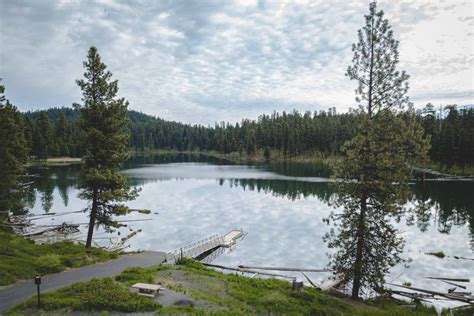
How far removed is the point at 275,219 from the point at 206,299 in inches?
1272

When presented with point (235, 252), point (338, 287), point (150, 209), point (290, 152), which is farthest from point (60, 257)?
point (290, 152)

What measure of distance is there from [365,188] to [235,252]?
62.8ft

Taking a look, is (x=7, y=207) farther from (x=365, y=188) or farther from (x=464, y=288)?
(x=464, y=288)

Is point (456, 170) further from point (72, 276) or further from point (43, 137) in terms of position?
point (43, 137)

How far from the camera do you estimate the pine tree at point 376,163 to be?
56.6ft

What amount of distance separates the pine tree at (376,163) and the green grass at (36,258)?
16.3m

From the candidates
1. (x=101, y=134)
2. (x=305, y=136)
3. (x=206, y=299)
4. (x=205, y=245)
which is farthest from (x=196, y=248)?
(x=305, y=136)

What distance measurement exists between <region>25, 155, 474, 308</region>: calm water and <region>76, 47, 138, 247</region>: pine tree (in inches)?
A: 373

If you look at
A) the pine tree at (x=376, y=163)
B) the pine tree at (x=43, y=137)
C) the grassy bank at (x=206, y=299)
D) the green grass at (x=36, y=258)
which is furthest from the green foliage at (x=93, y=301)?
Answer: the pine tree at (x=43, y=137)

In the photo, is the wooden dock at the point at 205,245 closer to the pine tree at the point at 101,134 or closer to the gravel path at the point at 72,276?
the gravel path at the point at 72,276

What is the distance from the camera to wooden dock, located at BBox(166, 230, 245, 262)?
29.2 meters

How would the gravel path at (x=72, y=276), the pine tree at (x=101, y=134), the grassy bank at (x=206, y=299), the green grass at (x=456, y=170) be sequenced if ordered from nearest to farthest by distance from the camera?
the grassy bank at (x=206, y=299), the gravel path at (x=72, y=276), the pine tree at (x=101, y=134), the green grass at (x=456, y=170)

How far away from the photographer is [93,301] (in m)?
14.4

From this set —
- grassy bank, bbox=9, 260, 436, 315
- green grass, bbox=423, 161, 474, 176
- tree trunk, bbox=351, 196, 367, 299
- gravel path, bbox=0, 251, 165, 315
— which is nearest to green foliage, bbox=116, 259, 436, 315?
grassy bank, bbox=9, 260, 436, 315
